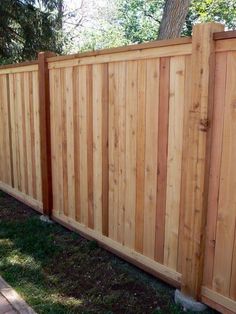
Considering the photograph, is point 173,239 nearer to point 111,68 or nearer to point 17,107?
point 111,68

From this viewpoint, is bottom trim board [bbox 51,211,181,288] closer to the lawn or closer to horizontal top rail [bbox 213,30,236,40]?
the lawn

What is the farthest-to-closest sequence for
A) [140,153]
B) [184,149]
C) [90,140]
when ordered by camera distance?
[90,140], [140,153], [184,149]

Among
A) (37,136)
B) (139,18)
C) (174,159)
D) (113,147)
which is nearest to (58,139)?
(37,136)

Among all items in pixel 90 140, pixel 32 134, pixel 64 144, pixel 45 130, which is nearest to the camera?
pixel 90 140

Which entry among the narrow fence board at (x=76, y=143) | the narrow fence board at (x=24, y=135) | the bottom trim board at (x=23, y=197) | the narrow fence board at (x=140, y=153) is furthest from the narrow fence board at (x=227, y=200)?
the narrow fence board at (x=24, y=135)

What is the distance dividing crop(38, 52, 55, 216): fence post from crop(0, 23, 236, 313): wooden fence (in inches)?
0.5

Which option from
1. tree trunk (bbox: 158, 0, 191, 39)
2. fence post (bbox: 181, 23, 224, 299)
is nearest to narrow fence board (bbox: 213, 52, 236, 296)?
fence post (bbox: 181, 23, 224, 299)

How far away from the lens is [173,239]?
9.50ft

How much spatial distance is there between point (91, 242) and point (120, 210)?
61 cm

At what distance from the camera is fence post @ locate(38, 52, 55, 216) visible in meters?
4.32

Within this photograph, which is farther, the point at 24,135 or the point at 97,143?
the point at 24,135

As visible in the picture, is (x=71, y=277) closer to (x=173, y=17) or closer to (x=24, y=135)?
(x=24, y=135)

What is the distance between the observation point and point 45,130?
4.43 metres

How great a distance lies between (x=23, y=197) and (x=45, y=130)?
4.15ft
